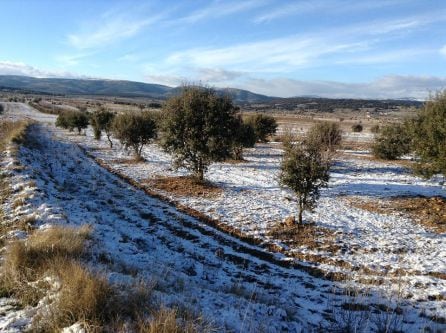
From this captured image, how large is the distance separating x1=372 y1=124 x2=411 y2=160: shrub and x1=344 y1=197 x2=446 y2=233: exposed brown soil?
16747mm

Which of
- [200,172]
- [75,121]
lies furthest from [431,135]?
[75,121]

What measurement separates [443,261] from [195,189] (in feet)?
43.2

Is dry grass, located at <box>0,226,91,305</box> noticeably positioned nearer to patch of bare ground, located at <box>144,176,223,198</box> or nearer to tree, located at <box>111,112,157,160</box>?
patch of bare ground, located at <box>144,176,223,198</box>

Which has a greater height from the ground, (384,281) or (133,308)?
(133,308)

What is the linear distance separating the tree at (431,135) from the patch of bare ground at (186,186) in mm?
11086

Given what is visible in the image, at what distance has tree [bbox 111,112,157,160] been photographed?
A: 3080 centimetres

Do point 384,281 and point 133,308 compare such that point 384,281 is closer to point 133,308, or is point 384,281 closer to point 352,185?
point 133,308

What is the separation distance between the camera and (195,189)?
A: 69.3ft

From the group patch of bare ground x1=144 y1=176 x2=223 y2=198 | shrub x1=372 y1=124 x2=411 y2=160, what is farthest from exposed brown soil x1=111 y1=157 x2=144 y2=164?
shrub x1=372 y1=124 x2=411 y2=160

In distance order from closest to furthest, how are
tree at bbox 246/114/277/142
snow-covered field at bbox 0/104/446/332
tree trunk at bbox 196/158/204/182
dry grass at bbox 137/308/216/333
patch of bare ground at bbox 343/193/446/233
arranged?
dry grass at bbox 137/308/216/333
snow-covered field at bbox 0/104/446/332
patch of bare ground at bbox 343/193/446/233
tree trunk at bbox 196/158/204/182
tree at bbox 246/114/277/142

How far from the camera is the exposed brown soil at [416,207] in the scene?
15680mm

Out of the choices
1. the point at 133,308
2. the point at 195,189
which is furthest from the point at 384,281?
the point at 195,189

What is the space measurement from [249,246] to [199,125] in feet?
34.4

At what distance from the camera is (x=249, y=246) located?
509 inches
